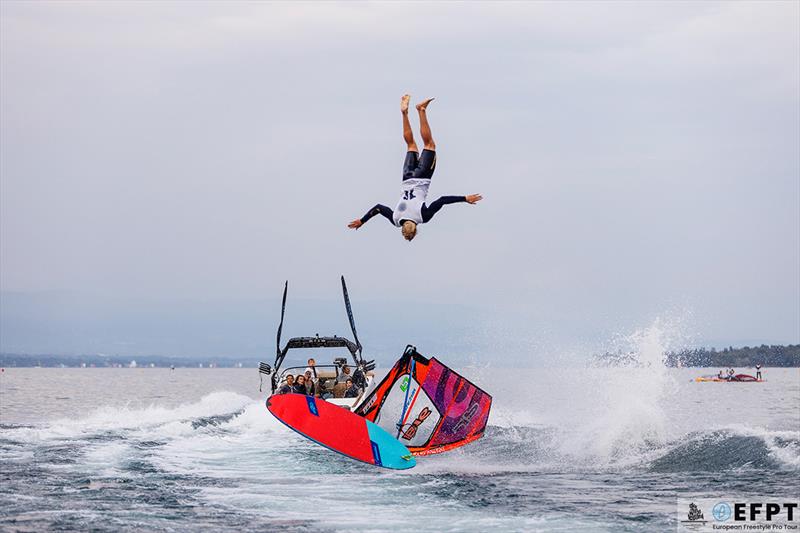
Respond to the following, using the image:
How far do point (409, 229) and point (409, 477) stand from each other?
28.0ft

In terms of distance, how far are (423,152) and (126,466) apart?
13696 mm

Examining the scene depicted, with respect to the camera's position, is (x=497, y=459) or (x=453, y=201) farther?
(x=497, y=459)

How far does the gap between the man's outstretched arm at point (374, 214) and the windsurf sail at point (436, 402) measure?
12.6ft

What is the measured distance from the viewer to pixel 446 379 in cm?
2136

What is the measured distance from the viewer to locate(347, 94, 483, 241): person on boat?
1677 centimetres

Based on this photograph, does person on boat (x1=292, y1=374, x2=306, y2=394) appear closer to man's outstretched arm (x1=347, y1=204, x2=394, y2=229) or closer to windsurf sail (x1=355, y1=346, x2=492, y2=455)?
windsurf sail (x1=355, y1=346, x2=492, y2=455)

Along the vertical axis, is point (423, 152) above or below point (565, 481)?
above

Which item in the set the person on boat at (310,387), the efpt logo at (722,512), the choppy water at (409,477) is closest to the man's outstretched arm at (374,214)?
the choppy water at (409,477)

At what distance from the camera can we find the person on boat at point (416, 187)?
660 inches

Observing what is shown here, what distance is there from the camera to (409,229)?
1678 cm

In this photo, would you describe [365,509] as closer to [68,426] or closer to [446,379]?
[446,379]

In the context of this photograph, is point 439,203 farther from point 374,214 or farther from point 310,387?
point 310,387

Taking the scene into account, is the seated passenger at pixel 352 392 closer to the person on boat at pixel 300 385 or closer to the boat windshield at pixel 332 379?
the boat windshield at pixel 332 379

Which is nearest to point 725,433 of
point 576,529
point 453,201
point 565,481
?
point 565,481
